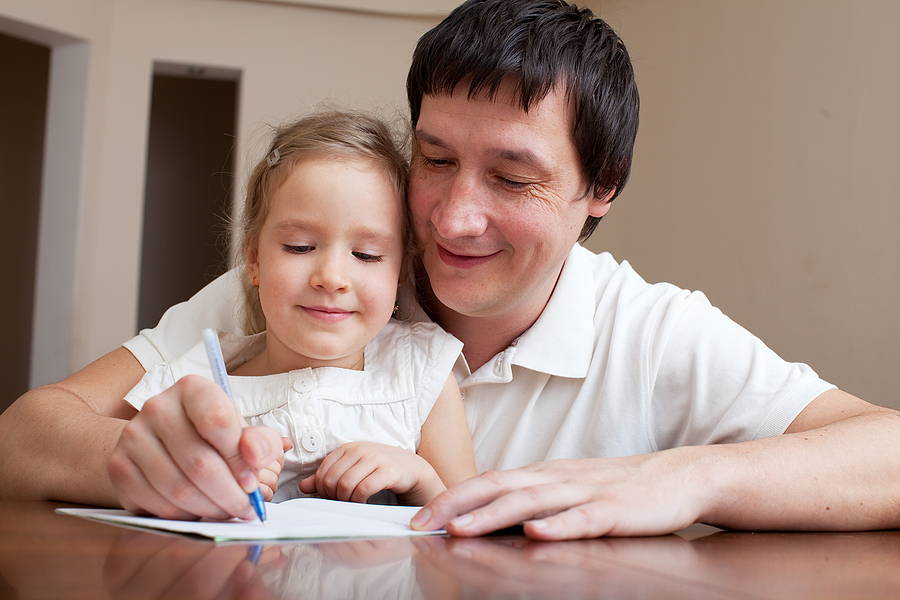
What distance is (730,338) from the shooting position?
1516 mm

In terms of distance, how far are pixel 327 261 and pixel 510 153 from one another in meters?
0.38

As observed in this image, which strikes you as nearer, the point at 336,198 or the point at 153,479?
the point at 153,479

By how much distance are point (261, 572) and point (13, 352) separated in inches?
283

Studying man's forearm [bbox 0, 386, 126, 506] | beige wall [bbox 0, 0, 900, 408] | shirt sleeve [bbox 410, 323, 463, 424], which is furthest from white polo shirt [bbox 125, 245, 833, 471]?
beige wall [bbox 0, 0, 900, 408]

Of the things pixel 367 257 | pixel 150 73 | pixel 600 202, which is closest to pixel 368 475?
pixel 367 257

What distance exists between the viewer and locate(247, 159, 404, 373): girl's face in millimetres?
1258

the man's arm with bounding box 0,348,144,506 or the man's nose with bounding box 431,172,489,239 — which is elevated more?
the man's nose with bounding box 431,172,489,239

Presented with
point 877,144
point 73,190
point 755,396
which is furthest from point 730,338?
point 73,190

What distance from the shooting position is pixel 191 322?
62.6 inches

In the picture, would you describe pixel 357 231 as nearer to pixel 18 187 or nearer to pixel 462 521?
pixel 462 521

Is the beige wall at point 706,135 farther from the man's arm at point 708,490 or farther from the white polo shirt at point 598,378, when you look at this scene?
the man's arm at point 708,490

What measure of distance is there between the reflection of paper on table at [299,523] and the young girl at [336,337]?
0.81ft

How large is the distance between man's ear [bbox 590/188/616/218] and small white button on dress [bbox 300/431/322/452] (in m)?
0.75

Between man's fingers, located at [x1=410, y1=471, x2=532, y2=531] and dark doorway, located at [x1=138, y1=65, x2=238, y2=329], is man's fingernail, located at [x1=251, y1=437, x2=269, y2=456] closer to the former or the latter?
man's fingers, located at [x1=410, y1=471, x2=532, y2=531]
